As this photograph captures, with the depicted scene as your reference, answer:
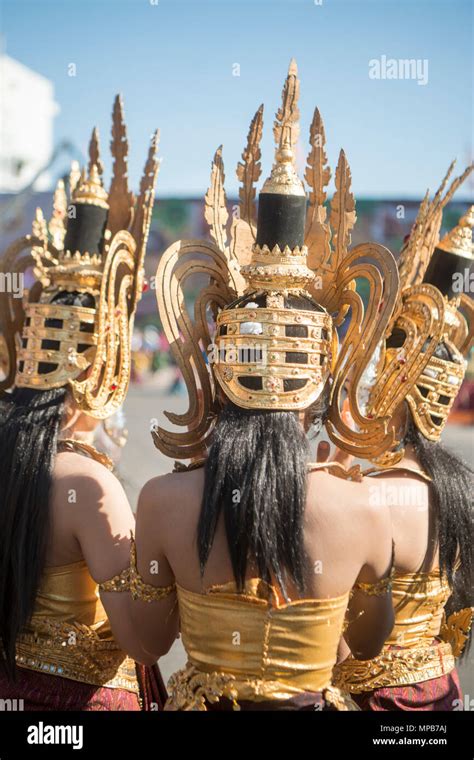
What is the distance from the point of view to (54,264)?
3.35m

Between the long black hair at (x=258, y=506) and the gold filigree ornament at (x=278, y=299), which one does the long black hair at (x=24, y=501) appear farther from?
the long black hair at (x=258, y=506)

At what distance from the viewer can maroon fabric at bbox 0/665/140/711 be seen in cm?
257

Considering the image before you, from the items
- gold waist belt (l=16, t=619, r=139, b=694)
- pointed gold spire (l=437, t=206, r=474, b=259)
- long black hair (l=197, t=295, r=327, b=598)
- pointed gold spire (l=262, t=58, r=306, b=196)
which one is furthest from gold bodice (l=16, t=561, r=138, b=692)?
pointed gold spire (l=437, t=206, r=474, b=259)

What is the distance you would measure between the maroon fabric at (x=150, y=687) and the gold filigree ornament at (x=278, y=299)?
2.88ft

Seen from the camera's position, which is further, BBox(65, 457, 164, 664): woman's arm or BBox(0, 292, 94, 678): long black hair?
BBox(0, 292, 94, 678): long black hair

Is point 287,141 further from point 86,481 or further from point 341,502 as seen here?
point 86,481

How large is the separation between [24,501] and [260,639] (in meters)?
0.97

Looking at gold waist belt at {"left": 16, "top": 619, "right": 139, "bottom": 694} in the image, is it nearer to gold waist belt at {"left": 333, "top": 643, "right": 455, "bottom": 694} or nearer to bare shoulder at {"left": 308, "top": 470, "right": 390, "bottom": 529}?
gold waist belt at {"left": 333, "top": 643, "right": 455, "bottom": 694}

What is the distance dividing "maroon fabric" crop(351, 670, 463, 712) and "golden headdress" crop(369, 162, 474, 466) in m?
0.74

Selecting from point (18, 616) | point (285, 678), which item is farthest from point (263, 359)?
point (18, 616)

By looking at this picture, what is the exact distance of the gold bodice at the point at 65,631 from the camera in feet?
8.45

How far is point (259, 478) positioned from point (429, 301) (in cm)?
115

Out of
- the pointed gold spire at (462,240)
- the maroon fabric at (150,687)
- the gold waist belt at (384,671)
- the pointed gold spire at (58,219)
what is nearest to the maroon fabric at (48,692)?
the maroon fabric at (150,687)
